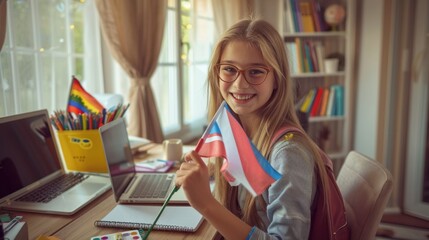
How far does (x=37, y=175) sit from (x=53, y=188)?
0.08m

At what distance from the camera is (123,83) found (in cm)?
250

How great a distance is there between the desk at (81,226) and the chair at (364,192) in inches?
18.2

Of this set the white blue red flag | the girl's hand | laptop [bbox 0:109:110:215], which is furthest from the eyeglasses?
laptop [bbox 0:109:110:215]

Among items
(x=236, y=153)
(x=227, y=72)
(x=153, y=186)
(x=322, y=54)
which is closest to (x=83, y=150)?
(x=153, y=186)

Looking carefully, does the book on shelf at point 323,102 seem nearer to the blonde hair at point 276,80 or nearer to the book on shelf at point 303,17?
the book on shelf at point 303,17

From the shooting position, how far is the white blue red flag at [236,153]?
0.83m

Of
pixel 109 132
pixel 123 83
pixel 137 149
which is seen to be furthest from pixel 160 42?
pixel 109 132

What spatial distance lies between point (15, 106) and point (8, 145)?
25.4 inches

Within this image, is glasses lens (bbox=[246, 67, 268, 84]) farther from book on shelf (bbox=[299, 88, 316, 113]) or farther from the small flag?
book on shelf (bbox=[299, 88, 316, 113])

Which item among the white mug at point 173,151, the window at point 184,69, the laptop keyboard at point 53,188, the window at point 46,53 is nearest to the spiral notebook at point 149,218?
the laptop keyboard at point 53,188

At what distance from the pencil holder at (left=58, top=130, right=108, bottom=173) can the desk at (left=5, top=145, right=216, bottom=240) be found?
0.98ft

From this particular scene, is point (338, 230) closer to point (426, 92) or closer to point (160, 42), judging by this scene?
point (160, 42)

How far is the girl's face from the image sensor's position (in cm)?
109

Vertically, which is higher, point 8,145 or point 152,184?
point 8,145
